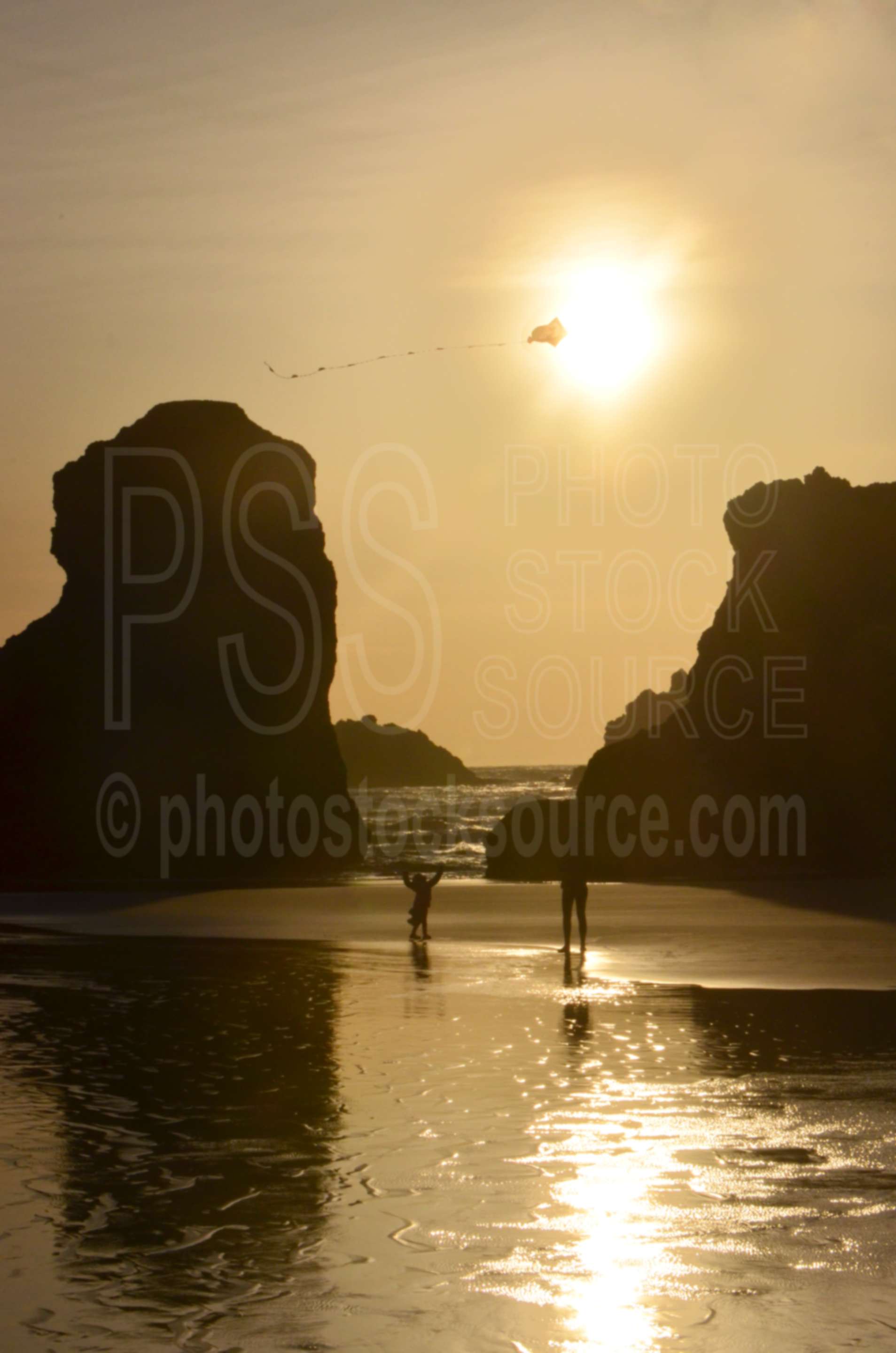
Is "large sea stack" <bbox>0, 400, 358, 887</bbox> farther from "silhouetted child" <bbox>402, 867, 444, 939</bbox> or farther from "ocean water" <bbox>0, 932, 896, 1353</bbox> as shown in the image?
"ocean water" <bbox>0, 932, 896, 1353</bbox>

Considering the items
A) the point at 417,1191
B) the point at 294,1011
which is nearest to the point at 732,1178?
the point at 417,1191

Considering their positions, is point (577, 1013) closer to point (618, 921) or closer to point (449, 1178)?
point (449, 1178)

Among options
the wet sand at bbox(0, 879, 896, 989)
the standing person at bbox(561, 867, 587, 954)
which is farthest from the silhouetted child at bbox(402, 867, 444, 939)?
the standing person at bbox(561, 867, 587, 954)

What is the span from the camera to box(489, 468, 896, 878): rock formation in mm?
71312

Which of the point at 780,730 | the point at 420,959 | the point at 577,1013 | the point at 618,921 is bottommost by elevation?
the point at 618,921

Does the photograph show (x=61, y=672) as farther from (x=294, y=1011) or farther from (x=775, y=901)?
(x=294, y=1011)

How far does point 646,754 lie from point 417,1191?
66295mm

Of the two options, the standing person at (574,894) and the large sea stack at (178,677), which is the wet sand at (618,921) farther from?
the large sea stack at (178,677)

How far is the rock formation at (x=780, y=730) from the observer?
71.3 meters

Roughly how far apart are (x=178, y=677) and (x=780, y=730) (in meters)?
37.7

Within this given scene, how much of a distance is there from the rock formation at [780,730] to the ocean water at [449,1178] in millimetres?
50941

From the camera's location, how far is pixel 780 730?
253ft

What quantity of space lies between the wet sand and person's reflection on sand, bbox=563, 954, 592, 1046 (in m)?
0.68

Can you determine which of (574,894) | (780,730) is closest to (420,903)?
(574,894)
